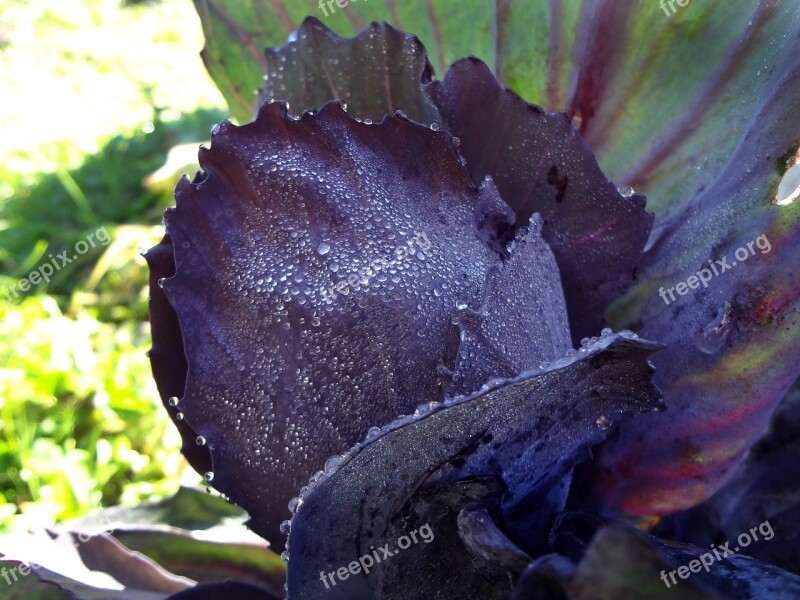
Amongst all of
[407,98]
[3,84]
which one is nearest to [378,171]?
[407,98]

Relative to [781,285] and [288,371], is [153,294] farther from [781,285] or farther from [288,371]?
[781,285]
